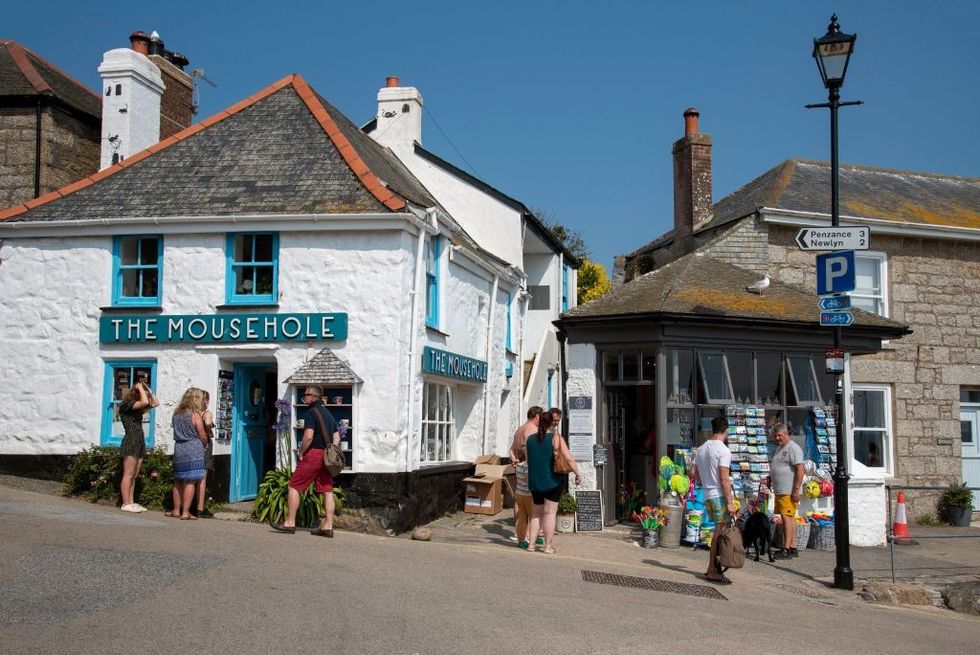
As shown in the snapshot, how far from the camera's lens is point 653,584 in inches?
410

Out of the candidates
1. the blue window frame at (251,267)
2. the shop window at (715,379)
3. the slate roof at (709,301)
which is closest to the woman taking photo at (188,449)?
the blue window frame at (251,267)

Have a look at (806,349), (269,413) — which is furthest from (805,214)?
(269,413)

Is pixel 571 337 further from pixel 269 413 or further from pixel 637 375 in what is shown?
pixel 269 413

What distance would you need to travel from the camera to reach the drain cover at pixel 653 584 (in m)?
10.1

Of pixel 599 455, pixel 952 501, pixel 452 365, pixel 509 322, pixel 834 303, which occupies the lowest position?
pixel 952 501

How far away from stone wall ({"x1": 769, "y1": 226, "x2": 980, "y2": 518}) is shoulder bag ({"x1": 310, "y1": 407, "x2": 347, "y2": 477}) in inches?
410

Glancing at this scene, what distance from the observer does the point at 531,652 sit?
23.0 ft

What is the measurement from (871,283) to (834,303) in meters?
8.72

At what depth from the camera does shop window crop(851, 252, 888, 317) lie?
19.2 meters

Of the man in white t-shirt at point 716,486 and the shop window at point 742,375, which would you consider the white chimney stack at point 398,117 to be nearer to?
the shop window at point 742,375

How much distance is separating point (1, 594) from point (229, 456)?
6.88 m

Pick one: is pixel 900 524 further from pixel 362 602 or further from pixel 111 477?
pixel 111 477

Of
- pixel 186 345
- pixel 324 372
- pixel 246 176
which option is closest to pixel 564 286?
pixel 246 176

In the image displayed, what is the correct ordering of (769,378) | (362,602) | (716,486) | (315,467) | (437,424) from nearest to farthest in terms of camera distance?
(362,602) → (716,486) → (315,467) → (769,378) → (437,424)
